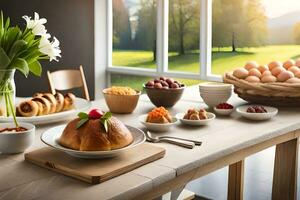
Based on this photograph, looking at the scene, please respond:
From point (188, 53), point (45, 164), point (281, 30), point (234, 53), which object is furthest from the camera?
point (188, 53)

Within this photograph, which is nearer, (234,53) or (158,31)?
(234,53)

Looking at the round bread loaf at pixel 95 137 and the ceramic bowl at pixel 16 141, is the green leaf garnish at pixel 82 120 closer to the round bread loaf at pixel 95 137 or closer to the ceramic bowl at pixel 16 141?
the round bread loaf at pixel 95 137

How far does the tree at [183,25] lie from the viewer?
14.4 feet

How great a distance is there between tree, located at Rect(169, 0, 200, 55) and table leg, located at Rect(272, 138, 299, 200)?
94.6 inches

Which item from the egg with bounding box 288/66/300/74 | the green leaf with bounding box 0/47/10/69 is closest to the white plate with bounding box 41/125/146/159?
Answer: the green leaf with bounding box 0/47/10/69

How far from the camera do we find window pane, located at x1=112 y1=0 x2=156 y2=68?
15.8ft

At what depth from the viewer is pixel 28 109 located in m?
1.73

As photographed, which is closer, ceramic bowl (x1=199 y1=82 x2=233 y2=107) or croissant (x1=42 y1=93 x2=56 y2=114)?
croissant (x1=42 y1=93 x2=56 y2=114)

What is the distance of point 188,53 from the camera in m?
4.51

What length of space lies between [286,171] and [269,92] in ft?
1.22

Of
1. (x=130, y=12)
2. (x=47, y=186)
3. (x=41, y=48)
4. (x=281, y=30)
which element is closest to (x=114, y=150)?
(x=47, y=186)

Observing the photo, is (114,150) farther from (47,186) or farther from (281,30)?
(281,30)

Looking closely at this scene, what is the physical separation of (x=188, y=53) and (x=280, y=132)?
2836 millimetres

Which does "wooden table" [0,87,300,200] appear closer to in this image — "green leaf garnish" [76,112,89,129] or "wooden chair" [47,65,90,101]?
"green leaf garnish" [76,112,89,129]
